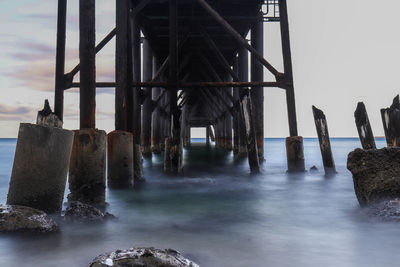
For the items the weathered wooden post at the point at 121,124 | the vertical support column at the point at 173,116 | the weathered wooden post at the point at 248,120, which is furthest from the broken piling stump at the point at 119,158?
the weathered wooden post at the point at 248,120

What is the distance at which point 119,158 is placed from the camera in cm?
511

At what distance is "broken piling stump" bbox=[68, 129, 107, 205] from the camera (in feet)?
12.8

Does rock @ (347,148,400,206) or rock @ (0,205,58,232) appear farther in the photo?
rock @ (347,148,400,206)

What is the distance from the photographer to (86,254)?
2705 millimetres

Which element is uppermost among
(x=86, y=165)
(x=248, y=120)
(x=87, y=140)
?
(x=248, y=120)

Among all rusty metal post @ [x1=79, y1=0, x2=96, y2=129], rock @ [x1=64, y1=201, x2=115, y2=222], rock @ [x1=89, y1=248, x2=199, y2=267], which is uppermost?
rusty metal post @ [x1=79, y1=0, x2=96, y2=129]

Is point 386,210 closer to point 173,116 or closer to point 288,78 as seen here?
point 288,78

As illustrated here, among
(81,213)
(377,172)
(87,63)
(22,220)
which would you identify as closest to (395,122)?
(377,172)

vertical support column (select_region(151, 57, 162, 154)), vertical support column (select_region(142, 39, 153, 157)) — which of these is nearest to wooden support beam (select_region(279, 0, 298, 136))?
vertical support column (select_region(142, 39, 153, 157))

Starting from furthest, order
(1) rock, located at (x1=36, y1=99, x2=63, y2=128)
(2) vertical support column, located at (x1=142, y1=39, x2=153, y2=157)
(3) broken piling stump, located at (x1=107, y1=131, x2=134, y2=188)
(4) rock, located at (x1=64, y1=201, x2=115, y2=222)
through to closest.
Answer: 1. (2) vertical support column, located at (x1=142, y1=39, x2=153, y2=157)
2. (3) broken piling stump, located at (x1=107, y1=131, x2=134, y2=188)
3. (1) rock, located at (x1=36, y1=99, x2=63, y2=128)
4. (4) rock, located at (x1=64, y1=201, x2=115, y2=222)

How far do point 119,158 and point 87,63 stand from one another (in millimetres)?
1466

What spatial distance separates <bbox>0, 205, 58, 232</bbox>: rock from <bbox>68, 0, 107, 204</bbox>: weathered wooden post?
87cm

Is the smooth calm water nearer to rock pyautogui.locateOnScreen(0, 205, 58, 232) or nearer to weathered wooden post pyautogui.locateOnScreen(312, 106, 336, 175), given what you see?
rock pyautogui.locateOnScreen(0, 205, 58, 232)

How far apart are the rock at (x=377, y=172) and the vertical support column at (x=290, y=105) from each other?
2777mm
